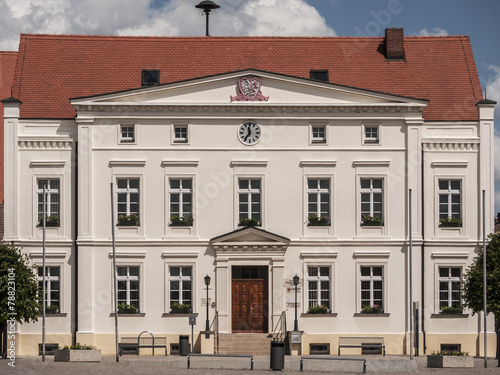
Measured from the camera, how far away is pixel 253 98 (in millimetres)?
51969

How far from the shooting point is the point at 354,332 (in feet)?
169

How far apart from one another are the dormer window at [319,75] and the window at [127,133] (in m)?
9.02

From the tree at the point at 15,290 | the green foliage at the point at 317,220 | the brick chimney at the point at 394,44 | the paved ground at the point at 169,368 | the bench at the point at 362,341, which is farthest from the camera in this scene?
the brick chimney at the point at 394,44

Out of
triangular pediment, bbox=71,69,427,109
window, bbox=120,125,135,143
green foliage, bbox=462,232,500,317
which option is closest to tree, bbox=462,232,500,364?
green foliage, bbox=462,232,500,317

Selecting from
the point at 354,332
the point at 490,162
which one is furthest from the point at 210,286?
the point at 490,162

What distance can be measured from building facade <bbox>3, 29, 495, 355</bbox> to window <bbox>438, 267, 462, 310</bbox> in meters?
0.09

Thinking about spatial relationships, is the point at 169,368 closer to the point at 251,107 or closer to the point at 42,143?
the point at 251,107

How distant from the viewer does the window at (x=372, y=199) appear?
52.2 m

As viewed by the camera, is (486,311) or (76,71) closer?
(486,311)

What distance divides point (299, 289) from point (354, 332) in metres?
3.07

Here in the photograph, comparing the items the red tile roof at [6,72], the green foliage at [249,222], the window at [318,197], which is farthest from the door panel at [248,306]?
the red tile roof at [6,72]

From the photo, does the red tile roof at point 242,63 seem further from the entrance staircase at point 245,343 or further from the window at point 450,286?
the entrance staircase at point 245,343

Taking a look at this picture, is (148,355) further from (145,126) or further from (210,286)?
(145,126)

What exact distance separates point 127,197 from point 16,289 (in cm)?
722
